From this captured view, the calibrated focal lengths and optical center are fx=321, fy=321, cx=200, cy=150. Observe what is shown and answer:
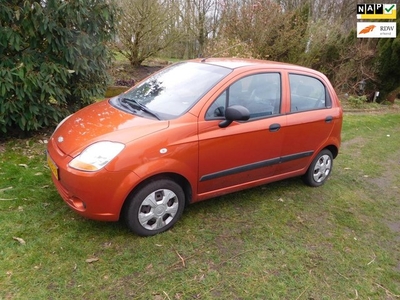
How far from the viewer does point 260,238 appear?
3.20 metres

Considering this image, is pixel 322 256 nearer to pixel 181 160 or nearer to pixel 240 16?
pixel 181 160

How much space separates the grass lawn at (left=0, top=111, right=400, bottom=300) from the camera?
250cm

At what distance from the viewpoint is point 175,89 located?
11.3ft

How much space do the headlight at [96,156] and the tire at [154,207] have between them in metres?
0.40

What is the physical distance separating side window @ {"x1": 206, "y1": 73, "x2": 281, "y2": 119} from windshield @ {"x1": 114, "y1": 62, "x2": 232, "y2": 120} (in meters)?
0.18

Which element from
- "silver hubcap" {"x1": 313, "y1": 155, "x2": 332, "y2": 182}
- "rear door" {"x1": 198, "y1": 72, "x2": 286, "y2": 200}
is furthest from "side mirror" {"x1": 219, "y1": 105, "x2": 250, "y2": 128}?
"silver hubcap" {"x1": 313, "y1": 155, "x2": 332, "y2": 182}

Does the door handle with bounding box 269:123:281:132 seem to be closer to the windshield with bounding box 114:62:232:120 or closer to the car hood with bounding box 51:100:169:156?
the windshield with bounding box 114:62:232:120

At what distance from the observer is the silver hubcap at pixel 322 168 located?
4.39 m

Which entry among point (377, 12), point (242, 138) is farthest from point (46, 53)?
point (377, 12)

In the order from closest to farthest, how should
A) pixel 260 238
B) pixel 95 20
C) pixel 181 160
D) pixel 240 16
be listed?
1. pixel 181 160
2. pixel 260 238
3. pixel 95 20
4. pixel 240 16

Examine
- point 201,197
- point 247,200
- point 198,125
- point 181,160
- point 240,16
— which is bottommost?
point 247,200

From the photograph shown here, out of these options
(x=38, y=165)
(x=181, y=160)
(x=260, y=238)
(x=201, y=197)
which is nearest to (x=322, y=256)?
(x=260, y=238)

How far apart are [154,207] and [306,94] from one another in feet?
7.78

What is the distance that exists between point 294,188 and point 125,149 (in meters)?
2.60
